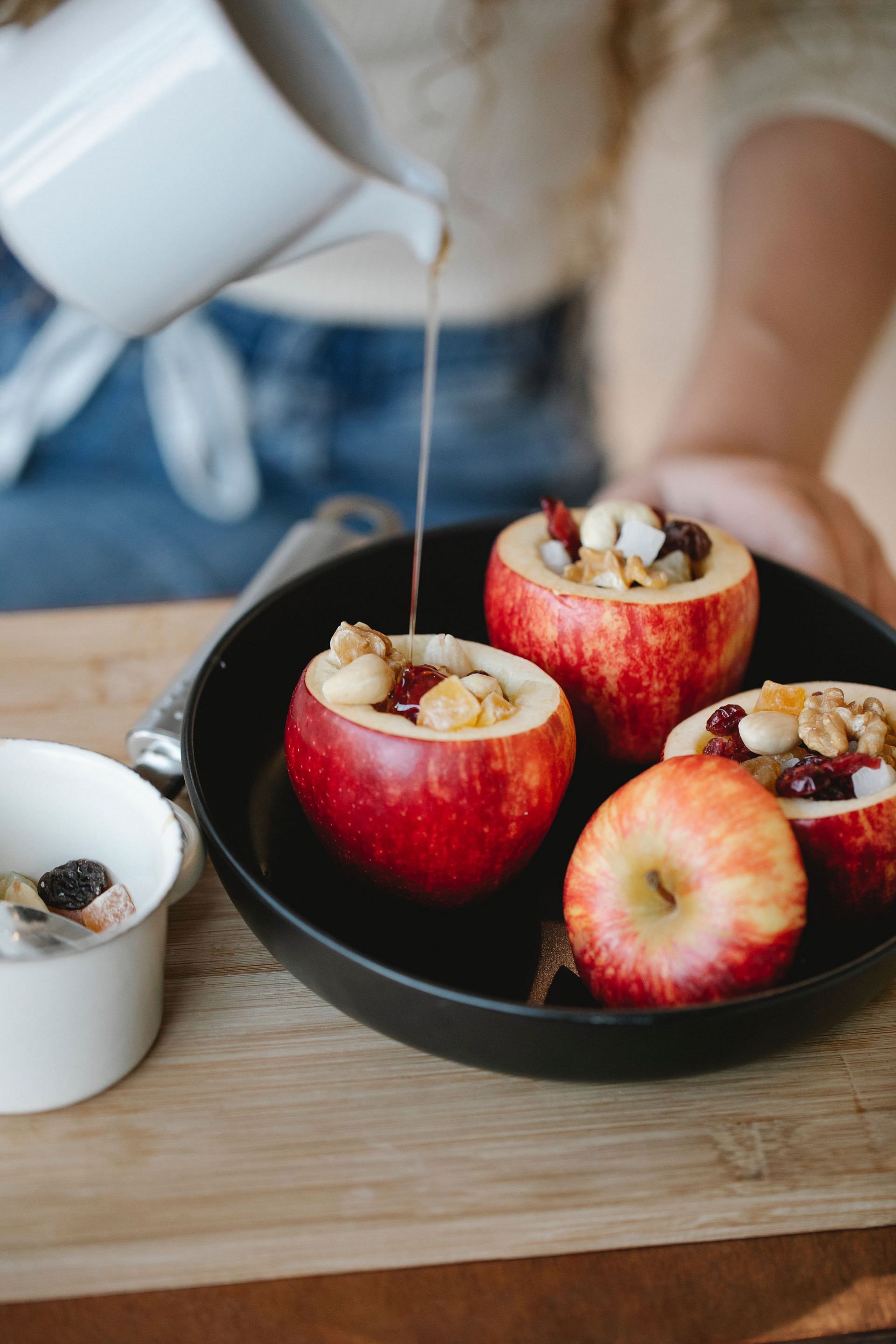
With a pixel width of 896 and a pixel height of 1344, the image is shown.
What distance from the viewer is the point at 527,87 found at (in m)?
1.22

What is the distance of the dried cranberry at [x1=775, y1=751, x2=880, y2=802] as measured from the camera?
53cm

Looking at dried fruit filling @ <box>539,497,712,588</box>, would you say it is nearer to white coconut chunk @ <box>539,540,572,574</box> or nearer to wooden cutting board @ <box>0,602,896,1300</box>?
white coconut chunk @ <box>539,540,572,574</box>

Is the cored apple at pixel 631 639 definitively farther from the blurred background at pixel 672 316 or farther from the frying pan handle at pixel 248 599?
the blurred background at pixel 672 316

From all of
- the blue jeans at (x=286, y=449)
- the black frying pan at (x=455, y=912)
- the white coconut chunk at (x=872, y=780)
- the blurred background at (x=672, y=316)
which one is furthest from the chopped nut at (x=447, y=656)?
the blurred background at (x=672, y=316)

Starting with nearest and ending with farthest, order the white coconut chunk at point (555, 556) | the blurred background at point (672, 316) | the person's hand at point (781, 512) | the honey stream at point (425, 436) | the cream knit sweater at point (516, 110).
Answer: the honey stream at point (425, 436)
the white coconut chunk at point (555, 556)
the person's hand at point (781, 512)
the cream knit sweater at point (516, 110)
the blurred background at point (672, 316)

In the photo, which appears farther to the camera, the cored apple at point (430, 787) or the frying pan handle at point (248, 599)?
the frying pan handle at point (248, 599)

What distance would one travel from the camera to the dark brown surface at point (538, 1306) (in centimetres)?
41

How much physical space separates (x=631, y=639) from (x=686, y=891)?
0.75ft

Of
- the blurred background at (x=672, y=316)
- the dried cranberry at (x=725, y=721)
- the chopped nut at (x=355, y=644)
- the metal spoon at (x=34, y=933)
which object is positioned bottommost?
the blurred background at (x=672, y=316)

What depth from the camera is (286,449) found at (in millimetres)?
1280

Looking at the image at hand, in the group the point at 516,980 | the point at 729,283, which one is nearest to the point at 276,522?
the point at 729,283

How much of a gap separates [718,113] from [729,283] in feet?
0.70

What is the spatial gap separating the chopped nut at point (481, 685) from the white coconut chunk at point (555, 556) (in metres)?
0.15

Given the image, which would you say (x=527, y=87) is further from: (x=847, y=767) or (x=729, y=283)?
(x=847, y=767)
